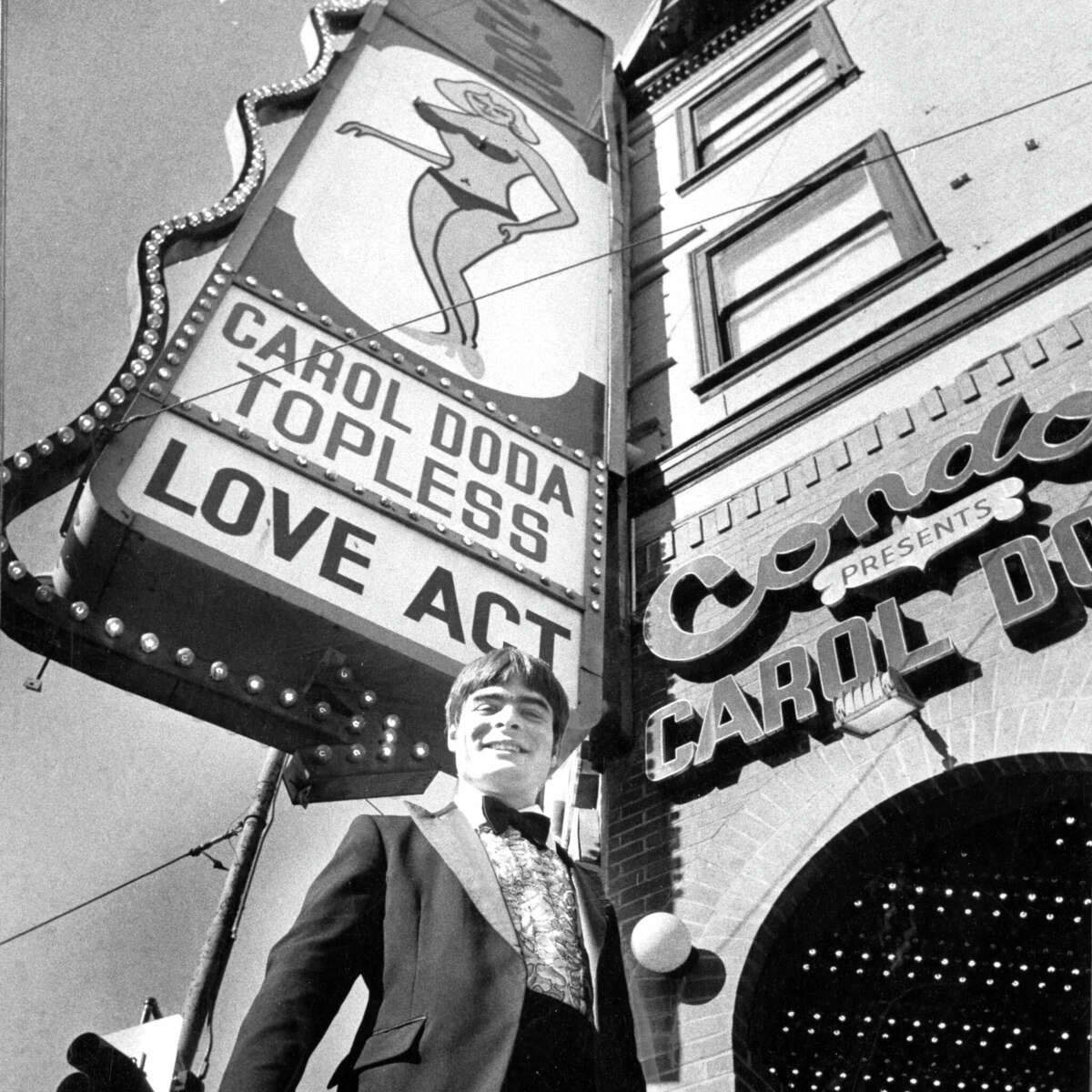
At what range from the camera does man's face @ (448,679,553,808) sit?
2762 mm

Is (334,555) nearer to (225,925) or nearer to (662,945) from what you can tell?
(662,945)

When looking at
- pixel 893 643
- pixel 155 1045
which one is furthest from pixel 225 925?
pixel 893 643

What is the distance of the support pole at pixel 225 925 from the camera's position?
6.75 metres

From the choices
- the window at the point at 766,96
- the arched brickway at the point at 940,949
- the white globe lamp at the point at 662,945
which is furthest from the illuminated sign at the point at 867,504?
the window at the point at 766,96

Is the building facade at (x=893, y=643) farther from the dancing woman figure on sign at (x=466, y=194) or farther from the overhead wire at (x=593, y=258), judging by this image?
the dancing woman figure on sign at (x=466, y=194)

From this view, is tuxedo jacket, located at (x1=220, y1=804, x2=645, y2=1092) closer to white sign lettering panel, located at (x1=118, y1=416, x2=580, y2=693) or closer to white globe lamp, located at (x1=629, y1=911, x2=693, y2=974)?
white globe lamp, located at (x1=629, y1=911, x2=693, y2=974)

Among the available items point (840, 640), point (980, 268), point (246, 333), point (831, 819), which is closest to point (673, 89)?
point (980, 268)

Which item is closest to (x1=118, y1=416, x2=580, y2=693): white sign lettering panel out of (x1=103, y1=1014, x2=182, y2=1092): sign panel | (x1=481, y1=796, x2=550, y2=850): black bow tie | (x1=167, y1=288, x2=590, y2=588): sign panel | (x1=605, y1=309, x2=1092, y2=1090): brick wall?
(x1=167, y1=288, x2=590, y2=588): sign panel

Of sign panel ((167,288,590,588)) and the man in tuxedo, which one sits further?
sign panel ((167,288,590,588))

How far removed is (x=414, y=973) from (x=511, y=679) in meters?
0.73

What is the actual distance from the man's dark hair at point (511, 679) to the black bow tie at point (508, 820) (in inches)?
9.3

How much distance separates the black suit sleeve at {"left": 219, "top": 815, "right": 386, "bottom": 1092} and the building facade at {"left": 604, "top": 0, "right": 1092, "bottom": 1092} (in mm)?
2666

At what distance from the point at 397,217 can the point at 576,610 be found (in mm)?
3417

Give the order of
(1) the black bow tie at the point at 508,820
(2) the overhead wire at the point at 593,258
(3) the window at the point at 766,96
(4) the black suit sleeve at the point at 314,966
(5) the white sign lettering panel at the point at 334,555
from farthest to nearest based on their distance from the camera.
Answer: (3) the window at the point at 766,96 < (2) the overhead wire at the point at 593,258 < (5) the white sign lettering panel at the point at 334,555 < (1) the black bow tie at the point at 508,820 < (4) the black suit sleeve at the point at 314,966
